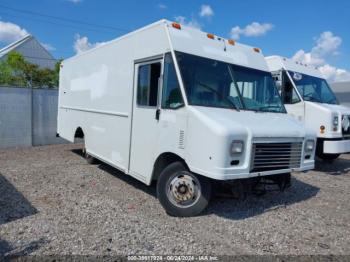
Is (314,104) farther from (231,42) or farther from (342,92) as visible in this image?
(342,92)

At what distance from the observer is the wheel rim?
4660 mm

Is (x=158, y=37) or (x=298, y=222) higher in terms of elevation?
(x=158, y=37)

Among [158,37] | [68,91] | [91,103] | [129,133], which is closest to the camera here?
[158,37]

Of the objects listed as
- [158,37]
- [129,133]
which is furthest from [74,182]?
[158,37]

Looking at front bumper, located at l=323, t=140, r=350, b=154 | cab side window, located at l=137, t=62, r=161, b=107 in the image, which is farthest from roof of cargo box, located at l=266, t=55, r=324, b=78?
cab side window, located at l=137, t=62, r=161, b=107

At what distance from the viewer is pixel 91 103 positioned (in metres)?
7.50

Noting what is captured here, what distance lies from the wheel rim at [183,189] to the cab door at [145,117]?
0.56 m

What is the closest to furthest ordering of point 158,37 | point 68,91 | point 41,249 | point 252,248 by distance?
point 41,249 → point 252,248 → point 158,37 → point 68,91

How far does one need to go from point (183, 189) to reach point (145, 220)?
704mm

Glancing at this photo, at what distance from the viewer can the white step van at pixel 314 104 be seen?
25.8 feet

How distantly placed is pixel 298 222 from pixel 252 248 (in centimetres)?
129

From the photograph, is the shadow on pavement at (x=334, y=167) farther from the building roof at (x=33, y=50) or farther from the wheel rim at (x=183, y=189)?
the building roof at (x=33, y=50)

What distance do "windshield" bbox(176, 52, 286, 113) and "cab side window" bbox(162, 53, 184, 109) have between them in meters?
0.13

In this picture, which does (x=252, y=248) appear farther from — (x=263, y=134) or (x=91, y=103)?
(x=91, y=103)
